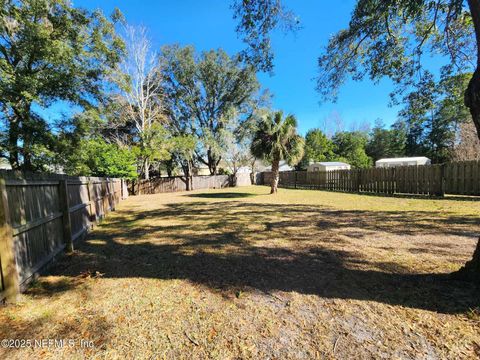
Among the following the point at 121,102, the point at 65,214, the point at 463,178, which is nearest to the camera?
the point at 65,214

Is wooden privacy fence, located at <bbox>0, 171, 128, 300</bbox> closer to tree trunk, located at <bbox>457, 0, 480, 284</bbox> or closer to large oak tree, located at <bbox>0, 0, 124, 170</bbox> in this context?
tree trunk, located at <bbox>457, 0, 480, 284</bbox>

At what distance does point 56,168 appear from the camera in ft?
41.5

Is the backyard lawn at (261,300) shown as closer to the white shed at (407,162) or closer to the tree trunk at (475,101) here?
the tree trunk at (475,101)

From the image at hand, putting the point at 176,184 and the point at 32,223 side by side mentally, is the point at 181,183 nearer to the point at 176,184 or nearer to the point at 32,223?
the point at 176,184

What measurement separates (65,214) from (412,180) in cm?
1391

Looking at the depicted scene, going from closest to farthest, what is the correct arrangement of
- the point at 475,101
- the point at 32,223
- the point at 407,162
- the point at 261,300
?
the point at 475,101 → the point at 261,300 → the point at 32,223 → the point at 407,162

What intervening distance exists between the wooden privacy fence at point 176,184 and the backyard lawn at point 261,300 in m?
18.5

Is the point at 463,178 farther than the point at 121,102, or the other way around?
the point at 121,102

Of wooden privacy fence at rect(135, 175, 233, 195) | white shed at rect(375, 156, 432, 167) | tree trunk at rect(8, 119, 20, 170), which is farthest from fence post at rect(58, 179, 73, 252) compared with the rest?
white shed at rect(375, 156, 432, 167)

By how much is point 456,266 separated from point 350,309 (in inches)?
78.7

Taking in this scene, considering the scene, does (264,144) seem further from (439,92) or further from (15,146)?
(15,146)

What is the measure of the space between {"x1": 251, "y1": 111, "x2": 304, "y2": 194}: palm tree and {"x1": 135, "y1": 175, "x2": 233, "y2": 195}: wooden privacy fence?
12137 mm

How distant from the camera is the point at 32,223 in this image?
3.29 metres

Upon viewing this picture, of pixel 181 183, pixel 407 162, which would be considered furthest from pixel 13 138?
pixel 407 162
